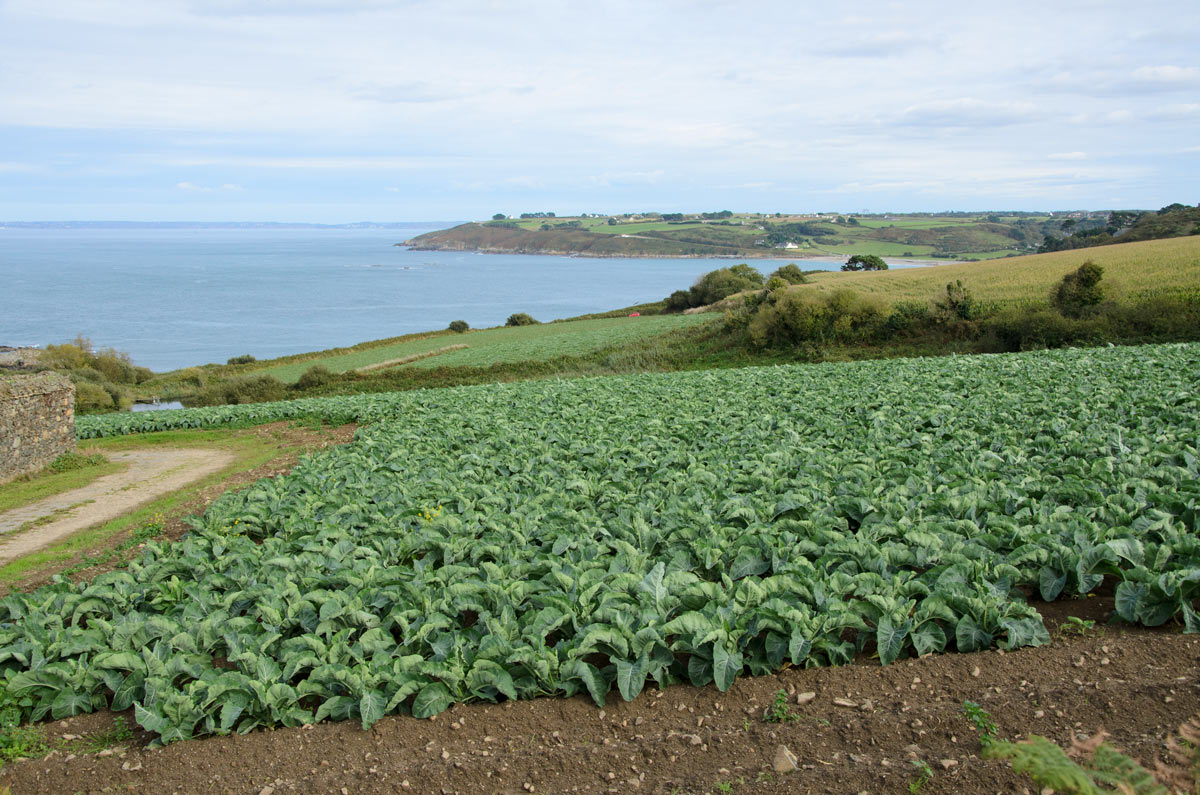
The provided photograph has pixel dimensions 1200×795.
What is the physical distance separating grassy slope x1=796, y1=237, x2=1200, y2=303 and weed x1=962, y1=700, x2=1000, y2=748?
40.0m

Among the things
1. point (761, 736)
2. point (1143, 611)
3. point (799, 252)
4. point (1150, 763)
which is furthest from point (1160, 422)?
point (799, 252)

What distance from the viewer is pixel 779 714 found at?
504 cm

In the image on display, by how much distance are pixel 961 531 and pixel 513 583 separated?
14.3 ft

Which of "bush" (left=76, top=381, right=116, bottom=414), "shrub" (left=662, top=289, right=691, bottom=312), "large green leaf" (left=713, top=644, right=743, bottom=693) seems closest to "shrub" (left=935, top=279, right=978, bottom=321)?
"large green leaf" (left=713, top=644, right=743, bottom=693)

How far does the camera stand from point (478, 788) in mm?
4684

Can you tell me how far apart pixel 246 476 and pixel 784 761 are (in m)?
15.0

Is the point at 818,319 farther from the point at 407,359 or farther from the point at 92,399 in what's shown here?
the point at 92,399

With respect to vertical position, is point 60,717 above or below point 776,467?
below

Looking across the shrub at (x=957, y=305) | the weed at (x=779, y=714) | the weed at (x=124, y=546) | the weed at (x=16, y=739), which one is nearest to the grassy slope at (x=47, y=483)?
the weed at (x=124, y=546)

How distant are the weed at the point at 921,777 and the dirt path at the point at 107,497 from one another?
13286mm

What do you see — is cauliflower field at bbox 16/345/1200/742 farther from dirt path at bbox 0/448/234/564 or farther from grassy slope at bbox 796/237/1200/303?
grassy slope at bbox 796/237/1200/303

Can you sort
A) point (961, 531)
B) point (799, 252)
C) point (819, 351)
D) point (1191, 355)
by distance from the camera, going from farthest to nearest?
point (799, 252) → point (819, 351) → point (1191, 355) → point (961, 531)

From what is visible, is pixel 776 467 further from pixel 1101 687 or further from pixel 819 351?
pixel 819 351

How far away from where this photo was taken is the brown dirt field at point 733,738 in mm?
4520
